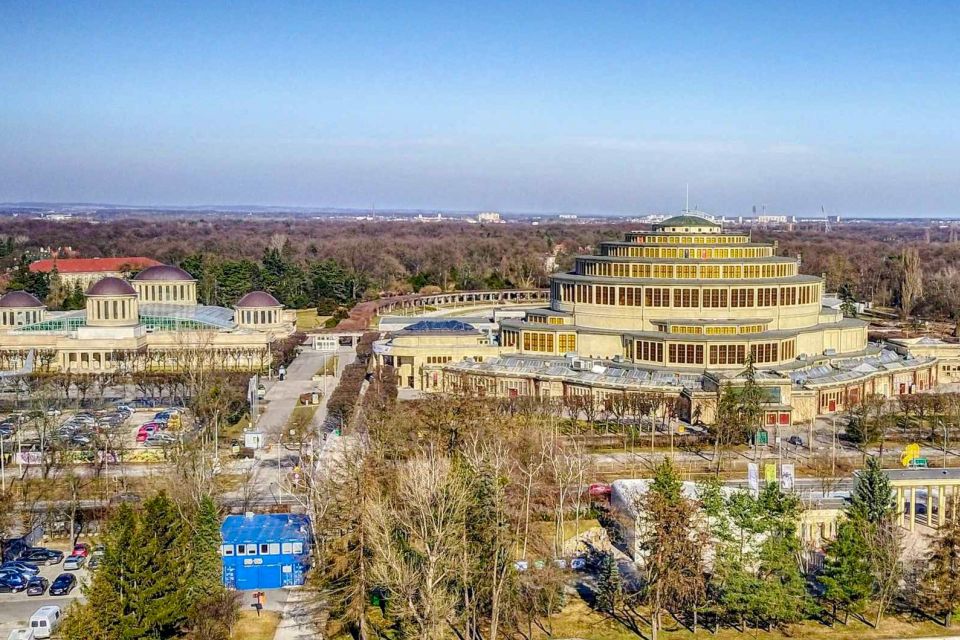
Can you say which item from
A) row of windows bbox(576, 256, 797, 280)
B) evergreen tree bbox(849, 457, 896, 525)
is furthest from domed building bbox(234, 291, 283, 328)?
evergreen tree bbox(849, 457, 896, 525)

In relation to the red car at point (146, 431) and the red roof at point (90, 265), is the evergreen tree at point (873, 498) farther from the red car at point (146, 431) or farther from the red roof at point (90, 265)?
the red roof at point (90, 265)

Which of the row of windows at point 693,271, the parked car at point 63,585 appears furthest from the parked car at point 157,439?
the row of windows at point 693,271

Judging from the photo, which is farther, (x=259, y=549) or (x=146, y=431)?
(x=146, y=431)

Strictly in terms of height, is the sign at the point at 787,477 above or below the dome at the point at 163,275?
below

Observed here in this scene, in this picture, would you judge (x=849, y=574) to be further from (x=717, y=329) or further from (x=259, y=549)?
(x=717, y=329)

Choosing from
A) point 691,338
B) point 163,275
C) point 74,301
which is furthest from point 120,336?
point 691,338

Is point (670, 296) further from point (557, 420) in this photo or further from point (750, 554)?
point (750, 554)

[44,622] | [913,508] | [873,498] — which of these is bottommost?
[44,622]

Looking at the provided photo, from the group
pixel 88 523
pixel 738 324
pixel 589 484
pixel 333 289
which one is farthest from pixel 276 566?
pixel 333 289
